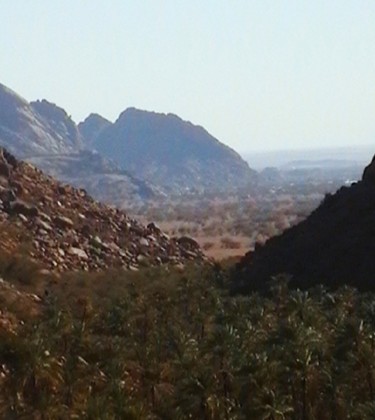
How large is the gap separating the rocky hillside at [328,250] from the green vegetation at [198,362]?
392 inches

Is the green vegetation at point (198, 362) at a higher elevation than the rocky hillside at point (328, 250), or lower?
lower

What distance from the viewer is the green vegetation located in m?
43.2

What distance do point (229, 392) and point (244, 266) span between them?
1709 inches

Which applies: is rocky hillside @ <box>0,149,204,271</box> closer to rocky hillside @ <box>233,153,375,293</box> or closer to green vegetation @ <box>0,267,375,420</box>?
rocky hillside @ <box>233,153,375,293</box>

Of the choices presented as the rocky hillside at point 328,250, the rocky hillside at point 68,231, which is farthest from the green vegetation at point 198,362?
the rocky hillside at point 68,231

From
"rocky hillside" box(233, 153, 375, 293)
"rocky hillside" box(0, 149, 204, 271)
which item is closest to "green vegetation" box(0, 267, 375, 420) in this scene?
"rocky hillside" box(233, 153, 375, 293)

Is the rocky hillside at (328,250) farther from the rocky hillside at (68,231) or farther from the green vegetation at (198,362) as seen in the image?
the rocky hillside at (68,231)

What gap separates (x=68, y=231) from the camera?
3676 inches

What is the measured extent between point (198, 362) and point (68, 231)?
49.1 metres

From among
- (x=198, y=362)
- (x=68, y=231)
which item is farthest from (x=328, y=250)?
(x=198, y=362)

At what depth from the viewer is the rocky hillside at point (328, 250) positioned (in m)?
74.9

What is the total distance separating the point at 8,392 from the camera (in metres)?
51.3

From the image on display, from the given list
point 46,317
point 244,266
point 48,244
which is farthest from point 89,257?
point 46,317

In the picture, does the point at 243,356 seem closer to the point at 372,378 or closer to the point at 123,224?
the point at 372,378
